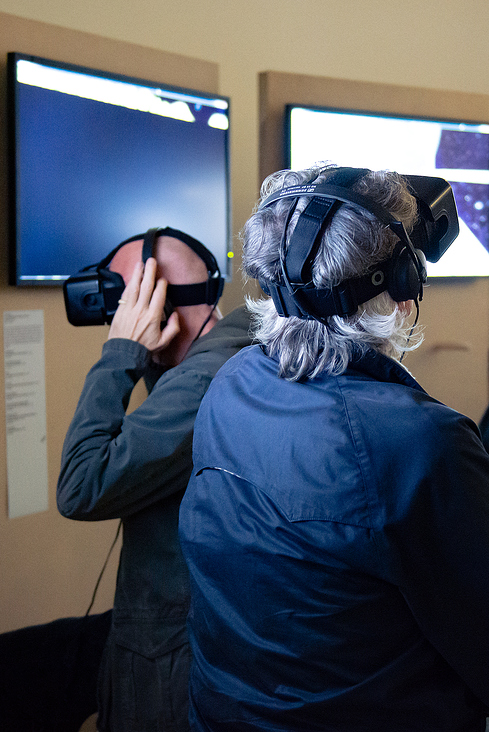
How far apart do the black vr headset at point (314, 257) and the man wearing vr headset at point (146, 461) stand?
1.27 feet

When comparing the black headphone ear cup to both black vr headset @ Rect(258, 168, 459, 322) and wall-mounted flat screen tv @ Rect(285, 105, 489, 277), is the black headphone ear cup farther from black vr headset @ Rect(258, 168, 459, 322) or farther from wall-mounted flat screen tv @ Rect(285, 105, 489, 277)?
wall-mounted flat screen tv @ Rect(285, 105, 489, 277)

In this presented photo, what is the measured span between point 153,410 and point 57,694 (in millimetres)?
1487

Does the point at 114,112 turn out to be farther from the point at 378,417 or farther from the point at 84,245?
the point at 378,417

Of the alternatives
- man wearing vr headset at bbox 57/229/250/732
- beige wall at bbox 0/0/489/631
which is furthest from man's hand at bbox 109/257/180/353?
beige wall at bbox 0/0/489/631

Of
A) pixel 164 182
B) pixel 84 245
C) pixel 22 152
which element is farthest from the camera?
pixel 164 182

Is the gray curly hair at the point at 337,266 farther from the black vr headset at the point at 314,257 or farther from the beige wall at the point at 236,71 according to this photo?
the beige wall at the point at 236,71

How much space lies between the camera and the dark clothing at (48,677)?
1.99 metres

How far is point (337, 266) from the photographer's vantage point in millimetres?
685

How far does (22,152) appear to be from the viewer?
1.86 m

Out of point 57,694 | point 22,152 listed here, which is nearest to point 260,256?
point 22,152

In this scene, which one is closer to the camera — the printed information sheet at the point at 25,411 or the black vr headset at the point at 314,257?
the black vr headset at the point at 314,257

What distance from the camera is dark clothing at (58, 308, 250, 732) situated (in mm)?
1034

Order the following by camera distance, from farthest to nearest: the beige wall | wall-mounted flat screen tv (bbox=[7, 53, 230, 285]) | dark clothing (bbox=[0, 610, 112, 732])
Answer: the beige wall < dark clothing (bbox=[0, 610, 112, 732]) < wall-mounted flat screen tv (bbox=[7, 53, 230, 285])

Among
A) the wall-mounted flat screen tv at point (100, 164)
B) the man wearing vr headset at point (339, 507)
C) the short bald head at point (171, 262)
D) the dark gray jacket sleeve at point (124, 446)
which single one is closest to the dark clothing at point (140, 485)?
the dark gray jacket sleeve at point (124, 446)
